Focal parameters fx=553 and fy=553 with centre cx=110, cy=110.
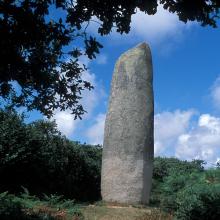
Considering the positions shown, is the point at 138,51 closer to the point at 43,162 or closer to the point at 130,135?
the point at 130,135

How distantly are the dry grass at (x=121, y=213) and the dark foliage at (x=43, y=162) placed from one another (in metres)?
4.06

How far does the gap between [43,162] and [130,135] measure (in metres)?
4.20

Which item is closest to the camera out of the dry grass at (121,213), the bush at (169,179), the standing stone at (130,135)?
the dry grass at (121,213)

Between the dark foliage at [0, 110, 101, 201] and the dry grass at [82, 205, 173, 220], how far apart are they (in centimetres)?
406

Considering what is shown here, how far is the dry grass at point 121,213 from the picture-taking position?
14719 mm

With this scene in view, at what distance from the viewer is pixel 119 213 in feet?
49.8

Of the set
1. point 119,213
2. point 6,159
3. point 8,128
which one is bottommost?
point 119,213

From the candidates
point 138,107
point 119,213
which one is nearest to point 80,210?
point 119,213

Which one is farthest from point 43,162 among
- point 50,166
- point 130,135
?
point 130,135

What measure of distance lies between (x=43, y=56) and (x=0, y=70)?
1209mm

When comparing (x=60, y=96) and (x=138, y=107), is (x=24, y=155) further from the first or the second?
(x=60, y=96)

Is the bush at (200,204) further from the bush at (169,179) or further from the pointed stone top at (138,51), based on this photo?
the pointed stone top at (138,51)

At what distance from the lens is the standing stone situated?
16.9 metres

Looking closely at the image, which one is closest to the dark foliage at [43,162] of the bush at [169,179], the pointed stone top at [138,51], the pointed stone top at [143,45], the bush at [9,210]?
the bush at [169,179]
